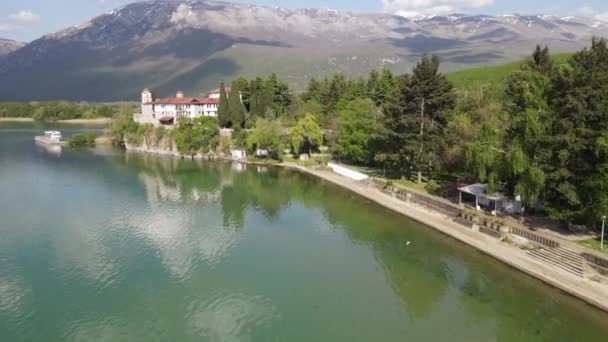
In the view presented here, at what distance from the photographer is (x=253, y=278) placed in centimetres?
2245

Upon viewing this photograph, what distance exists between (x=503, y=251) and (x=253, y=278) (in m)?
14.2

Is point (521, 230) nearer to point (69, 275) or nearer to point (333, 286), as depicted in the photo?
point (333, 286)

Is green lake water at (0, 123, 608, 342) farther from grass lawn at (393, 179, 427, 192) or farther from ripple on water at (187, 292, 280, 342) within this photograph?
grass lawn at (393, 179, 427, 192)

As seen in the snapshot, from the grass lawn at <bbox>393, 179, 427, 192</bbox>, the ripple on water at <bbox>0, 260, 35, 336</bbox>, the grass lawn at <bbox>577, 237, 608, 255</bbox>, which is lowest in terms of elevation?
the ripple on water at <bbox>0, 260, 35, 336</bbox>

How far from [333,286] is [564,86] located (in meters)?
17.7

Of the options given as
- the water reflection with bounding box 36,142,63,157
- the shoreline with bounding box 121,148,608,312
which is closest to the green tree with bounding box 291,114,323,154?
the shoreline with bounding box 121,148,608,312

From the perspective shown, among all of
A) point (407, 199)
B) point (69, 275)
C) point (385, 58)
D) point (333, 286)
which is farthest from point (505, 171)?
point (385, 58)

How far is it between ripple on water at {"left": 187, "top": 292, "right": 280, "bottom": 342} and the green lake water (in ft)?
0.25

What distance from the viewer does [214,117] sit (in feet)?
224

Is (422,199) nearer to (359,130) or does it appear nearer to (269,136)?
(359,130)

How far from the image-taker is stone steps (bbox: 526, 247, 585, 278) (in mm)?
20547

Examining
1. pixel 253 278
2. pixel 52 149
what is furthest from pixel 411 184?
pixel 52 149

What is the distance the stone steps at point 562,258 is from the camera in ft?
67.4

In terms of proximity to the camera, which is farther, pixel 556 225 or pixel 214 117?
pixel 214 117
